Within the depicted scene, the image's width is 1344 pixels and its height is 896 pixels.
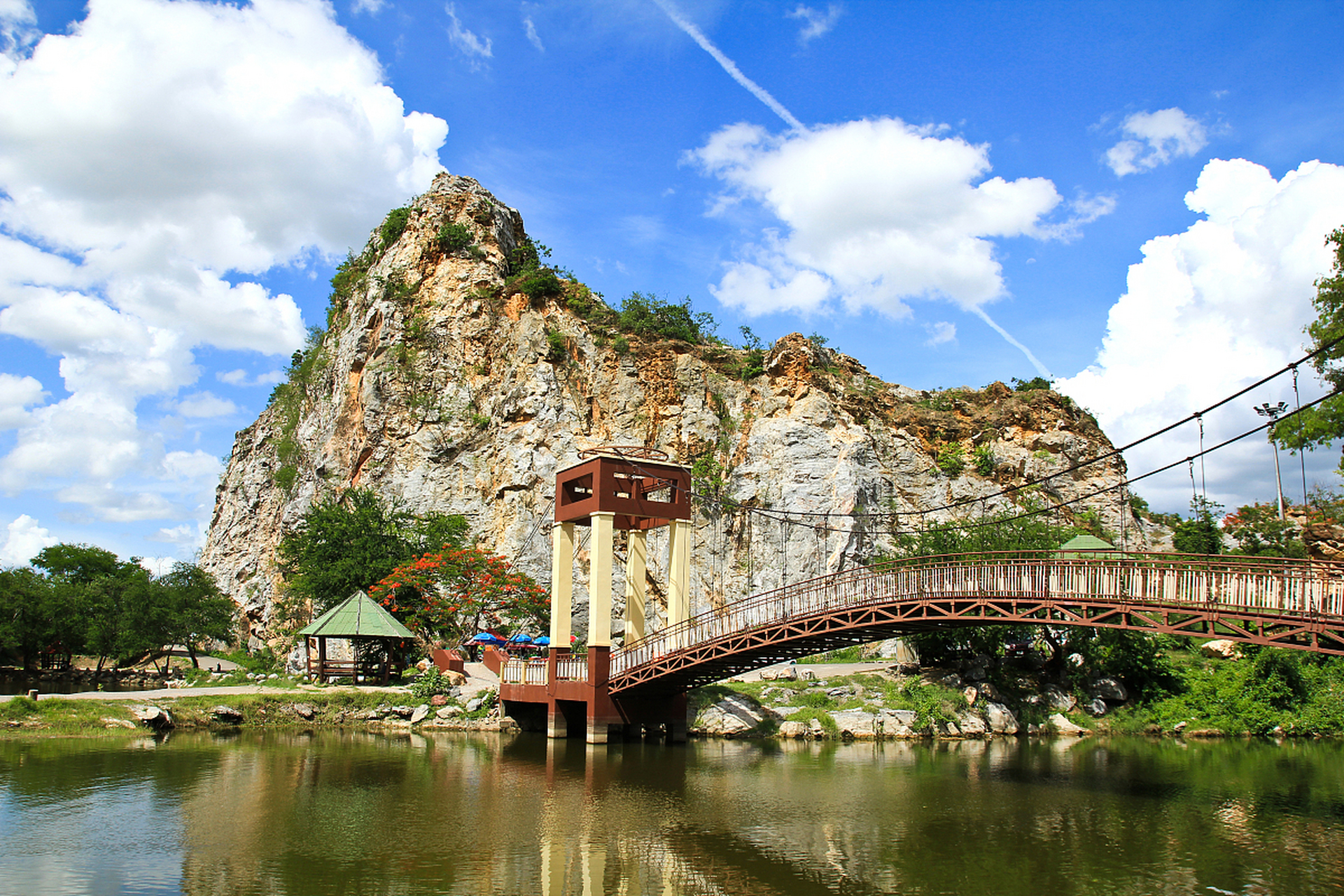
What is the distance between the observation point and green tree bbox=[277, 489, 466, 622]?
3588cm

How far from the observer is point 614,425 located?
4544 cm

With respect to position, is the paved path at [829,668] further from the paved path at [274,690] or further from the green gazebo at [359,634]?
the green gazebo at [359,634]

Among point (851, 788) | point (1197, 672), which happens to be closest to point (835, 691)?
point (851, 788)

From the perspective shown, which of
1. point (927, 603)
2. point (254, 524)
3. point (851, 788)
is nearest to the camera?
point (851, 788)

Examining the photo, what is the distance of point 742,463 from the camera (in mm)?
44031

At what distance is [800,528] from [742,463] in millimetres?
4791

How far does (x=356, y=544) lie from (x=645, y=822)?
2546cm

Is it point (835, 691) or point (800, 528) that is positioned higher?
point (800, 528)

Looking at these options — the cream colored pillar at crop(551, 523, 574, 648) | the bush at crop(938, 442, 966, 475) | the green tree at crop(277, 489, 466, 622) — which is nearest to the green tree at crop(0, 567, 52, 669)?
the green tree at crop(277, 489, 466, 622)

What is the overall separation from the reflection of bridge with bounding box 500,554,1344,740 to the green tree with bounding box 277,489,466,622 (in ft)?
38.8

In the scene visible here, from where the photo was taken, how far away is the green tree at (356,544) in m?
35.9

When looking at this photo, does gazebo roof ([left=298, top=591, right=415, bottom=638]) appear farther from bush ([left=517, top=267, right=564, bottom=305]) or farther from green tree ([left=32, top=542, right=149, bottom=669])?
bush ([left=517, top=267, right=564, bottom=305])

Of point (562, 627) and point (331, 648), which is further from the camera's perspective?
point (331, 648)

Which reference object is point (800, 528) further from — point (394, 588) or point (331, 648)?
point (331, 648)
